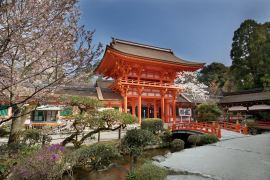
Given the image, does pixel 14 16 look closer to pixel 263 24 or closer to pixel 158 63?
pixel 158 63

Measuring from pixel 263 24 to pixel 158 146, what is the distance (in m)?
30.0

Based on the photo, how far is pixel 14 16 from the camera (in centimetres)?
330

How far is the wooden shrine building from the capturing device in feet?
63.1

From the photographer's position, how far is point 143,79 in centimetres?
2186

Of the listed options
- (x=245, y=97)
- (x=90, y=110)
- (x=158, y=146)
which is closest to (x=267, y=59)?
(x=245, y=97)

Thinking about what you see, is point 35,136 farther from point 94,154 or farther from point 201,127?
point 201,127

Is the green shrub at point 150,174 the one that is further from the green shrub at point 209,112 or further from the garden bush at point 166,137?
the green shrub at point 209,112

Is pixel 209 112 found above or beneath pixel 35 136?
above

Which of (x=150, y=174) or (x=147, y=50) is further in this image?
(x=147, y=50)

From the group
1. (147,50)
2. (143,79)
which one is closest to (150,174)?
(143,79)

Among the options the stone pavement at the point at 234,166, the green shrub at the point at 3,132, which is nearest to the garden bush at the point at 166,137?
the stone pavement at the point at 234,166

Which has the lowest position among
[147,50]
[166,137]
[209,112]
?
[166,137]

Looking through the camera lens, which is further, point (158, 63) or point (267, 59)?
point (267, 59)

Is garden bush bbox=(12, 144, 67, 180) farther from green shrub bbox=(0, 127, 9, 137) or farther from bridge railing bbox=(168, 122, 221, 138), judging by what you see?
bridge railing bbox=(168, 122, 221, 138)
